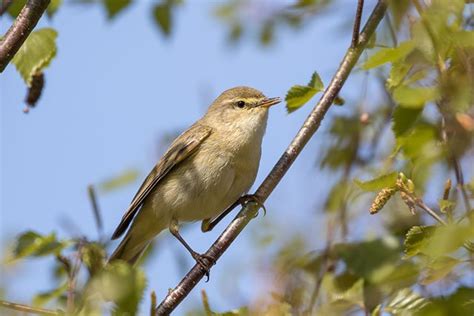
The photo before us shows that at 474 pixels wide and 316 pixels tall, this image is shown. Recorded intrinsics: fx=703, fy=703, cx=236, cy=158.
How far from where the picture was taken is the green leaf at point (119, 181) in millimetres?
4609

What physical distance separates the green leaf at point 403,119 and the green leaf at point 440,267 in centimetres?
76

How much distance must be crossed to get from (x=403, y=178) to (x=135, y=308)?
106 centimetres

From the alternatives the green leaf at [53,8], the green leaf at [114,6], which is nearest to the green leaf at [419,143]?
the green leaf at [53,8]

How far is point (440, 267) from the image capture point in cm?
189

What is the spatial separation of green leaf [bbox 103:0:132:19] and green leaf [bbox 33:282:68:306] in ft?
5.62

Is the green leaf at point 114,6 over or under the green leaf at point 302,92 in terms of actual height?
over

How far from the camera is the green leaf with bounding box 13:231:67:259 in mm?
2931

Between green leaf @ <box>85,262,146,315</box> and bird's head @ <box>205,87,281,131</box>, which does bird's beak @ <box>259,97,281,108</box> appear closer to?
bird's head @ <box>205,87,281,131</box>

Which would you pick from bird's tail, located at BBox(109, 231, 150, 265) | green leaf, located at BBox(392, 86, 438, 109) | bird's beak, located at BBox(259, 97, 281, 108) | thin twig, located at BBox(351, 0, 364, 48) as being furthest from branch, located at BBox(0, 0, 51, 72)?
bird's tail, located at BBox(109, 231, 150, 265)

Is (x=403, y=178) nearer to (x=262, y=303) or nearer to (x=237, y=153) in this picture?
(x=262, y=303)

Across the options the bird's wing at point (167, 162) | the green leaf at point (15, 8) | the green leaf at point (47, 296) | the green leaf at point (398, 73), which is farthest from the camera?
the bird's wing at point (167, 162)

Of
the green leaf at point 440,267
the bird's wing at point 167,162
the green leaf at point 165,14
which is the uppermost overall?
the green leaf at point 165,14

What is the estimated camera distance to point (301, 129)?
323 centimetres

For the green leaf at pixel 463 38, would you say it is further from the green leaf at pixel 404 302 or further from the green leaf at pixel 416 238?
the green leaf at pixel 404 302
